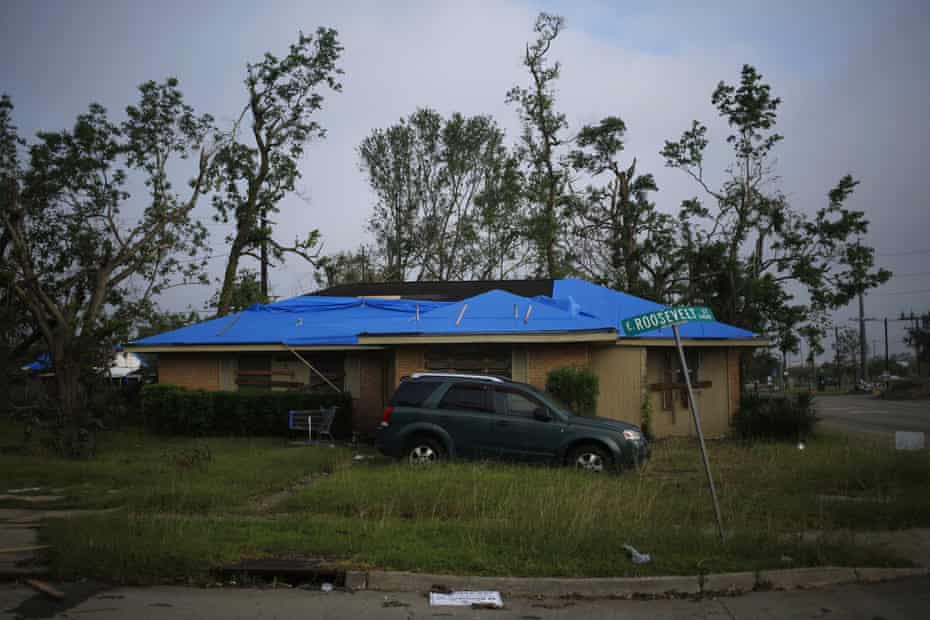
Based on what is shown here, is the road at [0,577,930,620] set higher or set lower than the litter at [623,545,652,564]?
lower

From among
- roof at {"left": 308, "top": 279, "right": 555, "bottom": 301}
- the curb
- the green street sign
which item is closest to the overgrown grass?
the curb

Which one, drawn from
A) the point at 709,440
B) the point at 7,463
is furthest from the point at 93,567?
the point at 709,440

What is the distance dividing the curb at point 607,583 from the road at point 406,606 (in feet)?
0.43

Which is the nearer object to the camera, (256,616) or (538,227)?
(256,616)

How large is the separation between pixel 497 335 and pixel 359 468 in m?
4.95

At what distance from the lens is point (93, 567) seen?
7094 millimetres

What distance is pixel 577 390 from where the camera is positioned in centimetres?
1652

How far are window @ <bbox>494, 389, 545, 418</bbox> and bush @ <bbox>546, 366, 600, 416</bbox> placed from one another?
12.3 feet

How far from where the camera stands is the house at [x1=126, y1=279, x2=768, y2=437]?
17219 mm

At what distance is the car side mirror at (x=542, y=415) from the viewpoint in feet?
41.2

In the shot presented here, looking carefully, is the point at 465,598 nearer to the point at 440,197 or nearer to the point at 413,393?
the point at 413,393

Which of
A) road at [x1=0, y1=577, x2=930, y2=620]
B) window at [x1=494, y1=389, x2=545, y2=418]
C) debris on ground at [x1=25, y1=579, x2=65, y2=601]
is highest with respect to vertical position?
window at [x1=494, y1=389, x2=545, y2=418]

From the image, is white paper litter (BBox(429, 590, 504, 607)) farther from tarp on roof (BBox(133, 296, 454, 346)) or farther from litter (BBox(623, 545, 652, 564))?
tarp on roof (BBox(133, 296, 454, 346))

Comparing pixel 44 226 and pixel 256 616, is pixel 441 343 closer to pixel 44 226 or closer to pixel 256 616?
pixel 256 616
